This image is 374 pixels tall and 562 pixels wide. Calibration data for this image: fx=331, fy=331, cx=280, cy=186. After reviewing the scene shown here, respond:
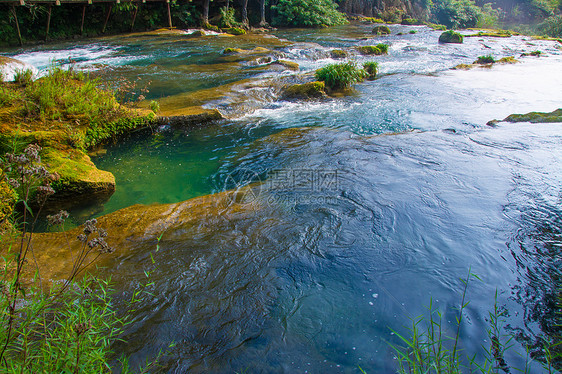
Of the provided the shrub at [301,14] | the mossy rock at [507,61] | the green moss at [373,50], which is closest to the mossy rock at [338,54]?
the green moss at [373,50]

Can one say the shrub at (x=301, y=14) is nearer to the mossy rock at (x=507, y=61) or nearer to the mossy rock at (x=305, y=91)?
the mossy rock at (x=507, y=61)

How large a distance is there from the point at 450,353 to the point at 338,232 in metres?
1.83

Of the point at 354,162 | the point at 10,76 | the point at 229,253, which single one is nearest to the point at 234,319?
the point at 229,253

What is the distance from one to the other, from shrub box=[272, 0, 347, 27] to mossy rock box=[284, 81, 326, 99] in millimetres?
19575

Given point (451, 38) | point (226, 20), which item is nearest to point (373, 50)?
point (451, 38)

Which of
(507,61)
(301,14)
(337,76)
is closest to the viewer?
(337,76)

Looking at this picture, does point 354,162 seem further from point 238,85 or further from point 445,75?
point 445,75

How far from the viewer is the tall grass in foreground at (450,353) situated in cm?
227

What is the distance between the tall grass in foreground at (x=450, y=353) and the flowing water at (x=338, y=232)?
79 mm

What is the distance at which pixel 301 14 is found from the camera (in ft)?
87.5

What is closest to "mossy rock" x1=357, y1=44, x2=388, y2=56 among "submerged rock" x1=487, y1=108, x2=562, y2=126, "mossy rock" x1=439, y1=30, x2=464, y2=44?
"mossy rock" x1=439, y1=30, x2=464, y2=44

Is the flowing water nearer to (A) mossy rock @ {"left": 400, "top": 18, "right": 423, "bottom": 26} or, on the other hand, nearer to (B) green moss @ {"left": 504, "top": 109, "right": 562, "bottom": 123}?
(B) green moss @ {"left": 504, "top": 109, "right": 562, "bottom": 123}

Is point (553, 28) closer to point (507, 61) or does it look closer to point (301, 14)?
point (507, 61)

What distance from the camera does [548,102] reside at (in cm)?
994
